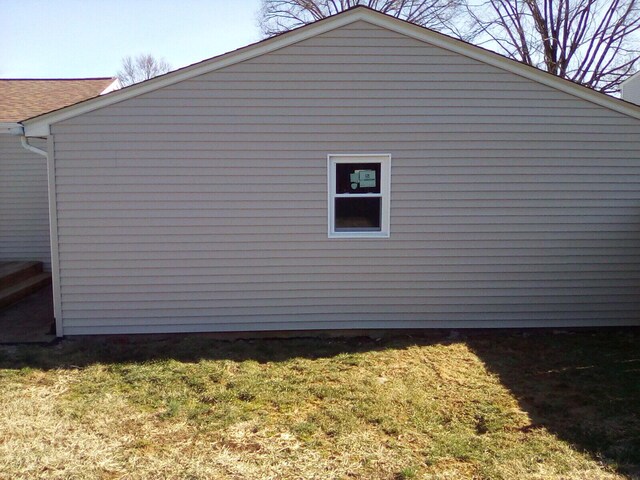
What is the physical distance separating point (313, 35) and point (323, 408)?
173 inches

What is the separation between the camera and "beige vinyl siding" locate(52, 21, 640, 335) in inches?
254

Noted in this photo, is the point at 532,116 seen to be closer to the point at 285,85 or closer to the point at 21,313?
the point at 285,85

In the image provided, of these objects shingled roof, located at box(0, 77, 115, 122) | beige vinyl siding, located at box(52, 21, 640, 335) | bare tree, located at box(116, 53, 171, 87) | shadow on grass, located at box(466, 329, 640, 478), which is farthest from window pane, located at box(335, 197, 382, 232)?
bare tree, located at box(116, 53, 171, 87)

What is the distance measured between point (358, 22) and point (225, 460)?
5201 millimetres

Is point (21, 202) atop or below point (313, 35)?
below

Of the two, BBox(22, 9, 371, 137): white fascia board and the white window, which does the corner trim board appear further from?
the white window

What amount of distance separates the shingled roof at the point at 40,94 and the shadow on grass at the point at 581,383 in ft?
29.1

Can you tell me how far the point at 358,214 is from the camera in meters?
6.79

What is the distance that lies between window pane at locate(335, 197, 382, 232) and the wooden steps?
17.5 feet

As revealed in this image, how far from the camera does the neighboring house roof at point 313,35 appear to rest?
20.6 feet

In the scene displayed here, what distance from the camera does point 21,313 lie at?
7715 millimetres

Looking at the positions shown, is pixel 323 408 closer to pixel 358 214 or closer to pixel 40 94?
pixel 358 214

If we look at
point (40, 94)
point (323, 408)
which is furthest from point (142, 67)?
point (323, 408)

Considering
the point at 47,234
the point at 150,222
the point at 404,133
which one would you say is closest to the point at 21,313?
the point at 47,234
